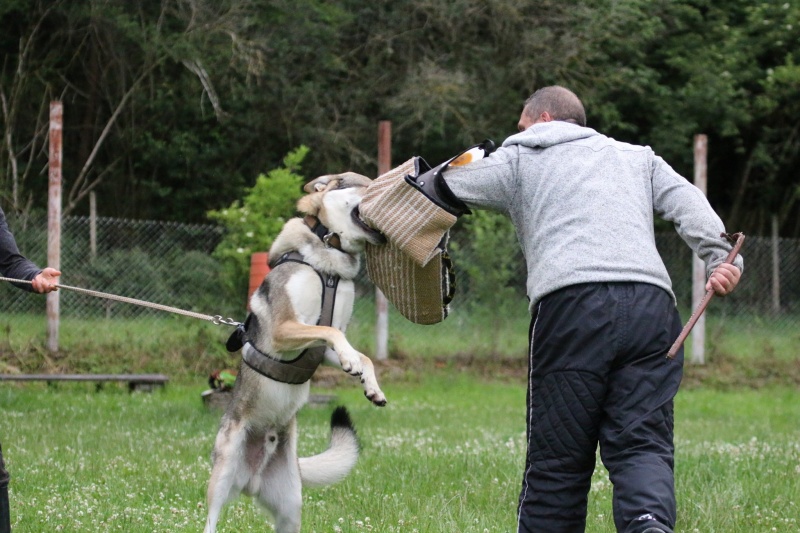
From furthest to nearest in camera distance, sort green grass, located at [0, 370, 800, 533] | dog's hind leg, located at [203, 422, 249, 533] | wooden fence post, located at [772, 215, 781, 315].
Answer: wooden fence post, located at [772, 215, 781, 315] → green grass, located at [0, 370, 800, 533] → dog's hind leg, located at [203, 422, 249, 533]

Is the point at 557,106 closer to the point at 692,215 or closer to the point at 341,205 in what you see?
the point at 692,215

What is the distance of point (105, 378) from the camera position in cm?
1060

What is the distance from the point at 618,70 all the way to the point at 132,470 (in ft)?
53.3

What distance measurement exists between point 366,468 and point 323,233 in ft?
6.61

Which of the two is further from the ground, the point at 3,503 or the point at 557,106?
the point at 557,106

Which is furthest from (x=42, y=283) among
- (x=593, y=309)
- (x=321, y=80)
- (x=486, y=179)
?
(x=321, y=80)

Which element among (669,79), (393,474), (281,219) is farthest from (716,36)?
(393,474)

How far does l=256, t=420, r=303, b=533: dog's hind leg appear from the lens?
15.9 ft

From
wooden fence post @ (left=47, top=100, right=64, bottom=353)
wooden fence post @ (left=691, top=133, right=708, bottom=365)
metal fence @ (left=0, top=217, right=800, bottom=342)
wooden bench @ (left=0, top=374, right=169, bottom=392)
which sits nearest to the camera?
wooden bench @ (left=0, top=374, right=169, bottom=392)

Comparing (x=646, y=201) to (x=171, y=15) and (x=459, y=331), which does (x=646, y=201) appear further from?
(x=171, y=15)

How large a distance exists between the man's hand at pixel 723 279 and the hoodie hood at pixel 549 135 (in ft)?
2.31

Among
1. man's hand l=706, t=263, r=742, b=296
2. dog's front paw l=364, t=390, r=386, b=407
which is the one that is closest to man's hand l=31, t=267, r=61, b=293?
dog's front paw l=364, t=390, r=386, b=407

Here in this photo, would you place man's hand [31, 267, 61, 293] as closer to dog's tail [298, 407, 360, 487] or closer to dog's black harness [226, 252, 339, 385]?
dog's black harness [226, 252, 339, 385]

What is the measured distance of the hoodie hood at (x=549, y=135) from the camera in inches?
146
